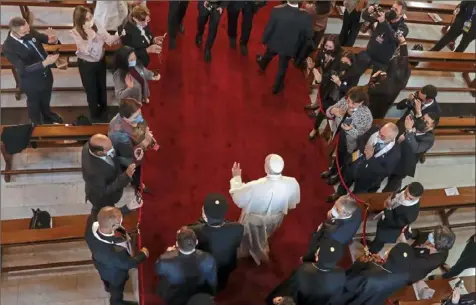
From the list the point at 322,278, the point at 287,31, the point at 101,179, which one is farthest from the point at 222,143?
the point at 322,278

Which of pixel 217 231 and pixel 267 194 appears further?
pixel 267 194

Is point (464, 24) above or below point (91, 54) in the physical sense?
above

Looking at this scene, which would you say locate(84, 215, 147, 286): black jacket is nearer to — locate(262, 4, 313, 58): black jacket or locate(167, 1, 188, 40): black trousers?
locate(262, 4, 313, 58): black jacket

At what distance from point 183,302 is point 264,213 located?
103 centimetres

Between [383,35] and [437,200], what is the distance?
187 cm

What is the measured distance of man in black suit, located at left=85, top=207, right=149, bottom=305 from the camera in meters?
3.73

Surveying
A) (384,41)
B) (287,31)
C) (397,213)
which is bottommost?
(397,213)

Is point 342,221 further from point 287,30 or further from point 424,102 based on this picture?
point 287,30

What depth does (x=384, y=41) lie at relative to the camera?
562 centimetres

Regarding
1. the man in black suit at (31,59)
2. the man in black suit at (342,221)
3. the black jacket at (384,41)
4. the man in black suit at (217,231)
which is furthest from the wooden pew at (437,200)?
the man in black suit at (31,59)

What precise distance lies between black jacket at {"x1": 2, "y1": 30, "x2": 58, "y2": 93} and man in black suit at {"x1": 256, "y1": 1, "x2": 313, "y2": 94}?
2383 millimetres

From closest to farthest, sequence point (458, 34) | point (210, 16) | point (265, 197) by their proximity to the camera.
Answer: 1. point (265, 197)
2. point (210, 16)
3. point (458, 34)

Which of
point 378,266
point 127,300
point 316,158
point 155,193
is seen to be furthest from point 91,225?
point 316,158

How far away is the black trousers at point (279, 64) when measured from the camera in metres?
6.05
